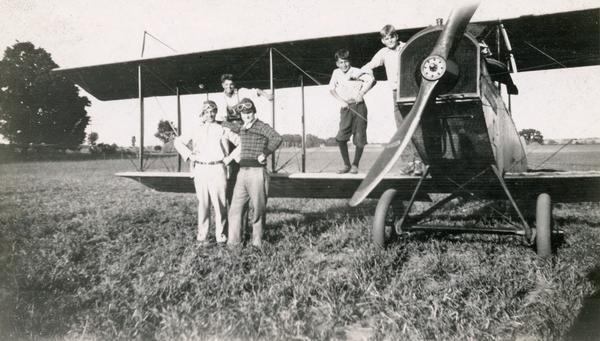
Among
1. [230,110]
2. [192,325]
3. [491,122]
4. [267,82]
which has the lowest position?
[192,325]

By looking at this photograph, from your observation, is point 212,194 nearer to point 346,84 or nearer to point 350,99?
point 350,99

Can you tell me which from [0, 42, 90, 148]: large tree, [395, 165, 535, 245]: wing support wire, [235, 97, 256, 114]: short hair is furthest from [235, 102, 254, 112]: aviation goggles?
[0, 42, 90, 148]: large tree

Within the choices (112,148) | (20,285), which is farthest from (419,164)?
(112,148)

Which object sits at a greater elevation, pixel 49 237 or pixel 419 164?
pixel 419 164

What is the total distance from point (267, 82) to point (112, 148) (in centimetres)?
4012

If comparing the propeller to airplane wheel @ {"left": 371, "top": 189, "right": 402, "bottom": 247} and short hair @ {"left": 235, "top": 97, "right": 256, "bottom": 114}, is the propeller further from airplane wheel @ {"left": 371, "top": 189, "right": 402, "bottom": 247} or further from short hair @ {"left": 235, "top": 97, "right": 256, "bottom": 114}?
short hair @ {"left": 235, "top": 97, "right": 256, "bottom": 114}

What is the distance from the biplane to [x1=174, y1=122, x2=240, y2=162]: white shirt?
948 mm

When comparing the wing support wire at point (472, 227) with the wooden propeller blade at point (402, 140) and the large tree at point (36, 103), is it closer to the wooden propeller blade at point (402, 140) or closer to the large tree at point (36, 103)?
the wooden propeller blade at point (402, 140)

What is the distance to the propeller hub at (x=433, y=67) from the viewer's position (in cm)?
333

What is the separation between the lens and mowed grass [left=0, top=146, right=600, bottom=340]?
2.60 meters

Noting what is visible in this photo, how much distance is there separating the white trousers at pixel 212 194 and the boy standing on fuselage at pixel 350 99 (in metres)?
1.74

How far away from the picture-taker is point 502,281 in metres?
3.38

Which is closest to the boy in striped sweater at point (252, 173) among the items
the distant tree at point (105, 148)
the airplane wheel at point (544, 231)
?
the airplane wheel at point (544, 231)

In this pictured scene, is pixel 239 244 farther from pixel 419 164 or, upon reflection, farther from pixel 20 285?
pixel 419 164
